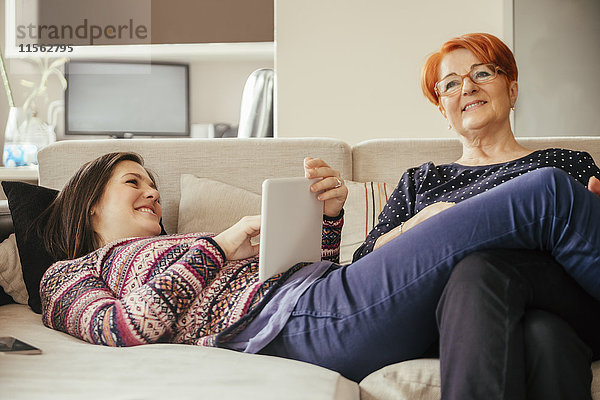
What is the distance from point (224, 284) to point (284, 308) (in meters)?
0.17

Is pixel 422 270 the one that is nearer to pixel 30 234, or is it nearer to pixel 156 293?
pixel 156 293

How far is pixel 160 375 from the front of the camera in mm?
1056

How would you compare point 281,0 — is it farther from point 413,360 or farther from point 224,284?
point 413,360

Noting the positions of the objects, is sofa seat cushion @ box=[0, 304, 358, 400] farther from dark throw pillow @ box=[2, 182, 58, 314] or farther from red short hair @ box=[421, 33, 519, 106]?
red short hair @ box=[421, 33, 519, 106]

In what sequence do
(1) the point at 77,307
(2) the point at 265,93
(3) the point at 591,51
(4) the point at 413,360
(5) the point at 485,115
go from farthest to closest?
1. (2) the point at 265,93
2. (3) the point at 591,51
3. (5) the point at 485,115
4. (1) the point at 77,307
5. (4) the point at 413,360

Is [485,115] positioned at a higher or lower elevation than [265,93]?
lower

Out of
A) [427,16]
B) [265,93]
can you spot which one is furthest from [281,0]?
[427,16]

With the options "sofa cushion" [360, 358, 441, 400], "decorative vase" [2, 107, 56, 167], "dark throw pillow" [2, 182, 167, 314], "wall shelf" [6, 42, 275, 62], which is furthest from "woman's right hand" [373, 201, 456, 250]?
"decorative vase" [2, 107, 56, 167]

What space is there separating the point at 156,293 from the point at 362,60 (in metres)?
1.84

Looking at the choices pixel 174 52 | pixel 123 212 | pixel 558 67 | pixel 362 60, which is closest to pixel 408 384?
pixel 123 212

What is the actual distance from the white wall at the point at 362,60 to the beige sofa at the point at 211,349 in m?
0.80

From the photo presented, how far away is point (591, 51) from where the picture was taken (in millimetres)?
2795

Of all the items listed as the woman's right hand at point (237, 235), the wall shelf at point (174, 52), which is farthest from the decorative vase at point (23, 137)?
the woman's right hand at point (237, 235)

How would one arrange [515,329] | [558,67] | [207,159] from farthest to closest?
[558,67], [207,159], [515,329]
